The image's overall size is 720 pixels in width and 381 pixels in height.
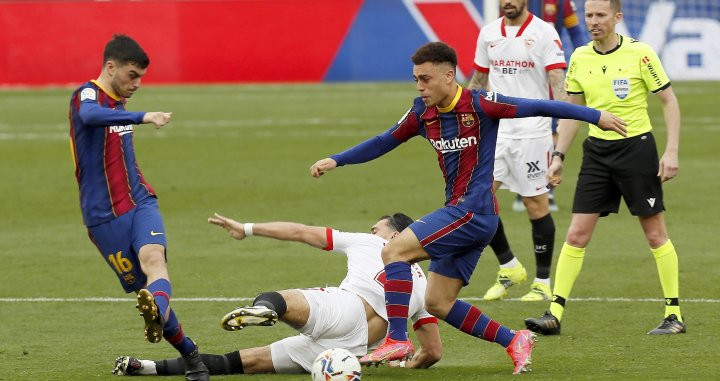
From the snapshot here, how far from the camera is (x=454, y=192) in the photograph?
8.14 meters

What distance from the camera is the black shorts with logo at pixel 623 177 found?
9.28m

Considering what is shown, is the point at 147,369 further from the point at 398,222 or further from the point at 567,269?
the point at 567,269

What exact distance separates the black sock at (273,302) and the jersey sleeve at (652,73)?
3.07 m

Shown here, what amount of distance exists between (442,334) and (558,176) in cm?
140

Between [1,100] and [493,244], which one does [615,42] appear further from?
[1,100]

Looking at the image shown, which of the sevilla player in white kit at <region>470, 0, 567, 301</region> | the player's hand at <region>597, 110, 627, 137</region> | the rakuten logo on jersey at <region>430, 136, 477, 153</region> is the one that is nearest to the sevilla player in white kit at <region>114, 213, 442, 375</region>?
the rakuten logo on jersey at <region>430, 136, 477, 153</region>

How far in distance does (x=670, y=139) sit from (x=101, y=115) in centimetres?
384

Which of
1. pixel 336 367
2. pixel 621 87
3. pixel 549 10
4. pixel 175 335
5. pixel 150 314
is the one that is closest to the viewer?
pixel 150 314

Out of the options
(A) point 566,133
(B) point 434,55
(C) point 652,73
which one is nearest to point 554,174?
(A) point 566,133

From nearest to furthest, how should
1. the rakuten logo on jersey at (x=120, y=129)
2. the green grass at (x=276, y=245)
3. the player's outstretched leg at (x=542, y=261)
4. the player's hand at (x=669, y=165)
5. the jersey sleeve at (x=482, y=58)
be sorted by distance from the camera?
the rakuten logo on jersey at (x=120, y=129), the green grass at (x=276, y=245), the player's hand at (x=669, y=165), the player's outstretched leg at (x=542, y=261), the jersey sleeve at (x=482, y=58)

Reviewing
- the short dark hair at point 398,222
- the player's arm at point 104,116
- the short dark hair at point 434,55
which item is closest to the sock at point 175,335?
the player's arm at point 104,116

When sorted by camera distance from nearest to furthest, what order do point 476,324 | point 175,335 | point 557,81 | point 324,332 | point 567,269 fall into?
point 175,335
point 324,332
point 476,324
point 567,269
point 557,81

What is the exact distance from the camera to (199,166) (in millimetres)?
19859

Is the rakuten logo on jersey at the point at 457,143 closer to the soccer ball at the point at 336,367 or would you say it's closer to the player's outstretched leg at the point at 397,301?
the player's outstretched leg at the point at 397,301
